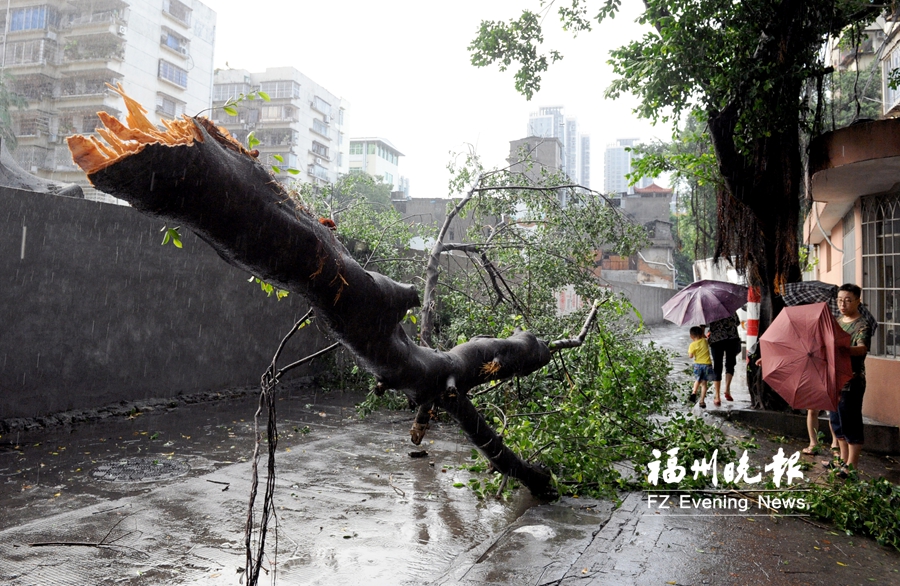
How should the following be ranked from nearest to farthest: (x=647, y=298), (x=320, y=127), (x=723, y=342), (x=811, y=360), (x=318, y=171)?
(x=811, y=360)
(x=723, y=342)
(x=647, y=298)
(x=320, y=127)
(x=318, y=171)

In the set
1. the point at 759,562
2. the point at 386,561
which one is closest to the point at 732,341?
the point at 759,562

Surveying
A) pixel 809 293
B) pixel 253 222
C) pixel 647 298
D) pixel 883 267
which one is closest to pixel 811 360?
pixel 809 293

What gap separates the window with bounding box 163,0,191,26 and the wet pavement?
39115mm

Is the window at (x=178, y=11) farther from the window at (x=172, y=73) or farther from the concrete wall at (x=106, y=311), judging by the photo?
the concrete wall at (x=106, y=311)

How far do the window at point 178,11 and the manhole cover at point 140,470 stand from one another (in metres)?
39.7

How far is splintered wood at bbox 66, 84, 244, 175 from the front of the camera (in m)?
1.77

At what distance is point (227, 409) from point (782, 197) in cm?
832

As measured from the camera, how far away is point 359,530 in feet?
14.6

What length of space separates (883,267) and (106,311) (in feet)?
34.3

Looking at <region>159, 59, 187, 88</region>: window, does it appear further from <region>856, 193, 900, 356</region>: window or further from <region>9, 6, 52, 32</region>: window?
<region>856, 193, 900, 356</region>: window

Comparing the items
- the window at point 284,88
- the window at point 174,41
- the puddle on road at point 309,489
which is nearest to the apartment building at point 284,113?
the window at point 284,88

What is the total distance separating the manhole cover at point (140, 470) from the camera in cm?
562

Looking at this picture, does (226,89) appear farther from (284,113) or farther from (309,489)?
(309,489)

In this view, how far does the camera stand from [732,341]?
954 centimetres
